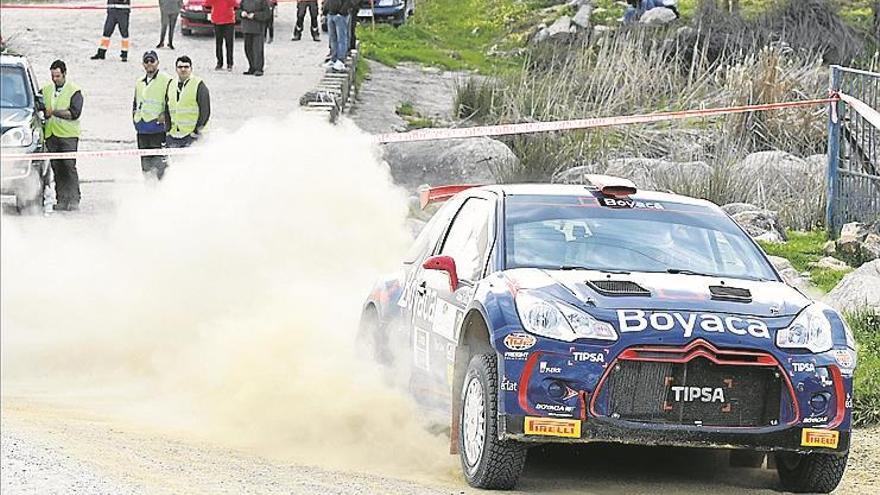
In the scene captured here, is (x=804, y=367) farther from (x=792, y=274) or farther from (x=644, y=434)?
(x=792, y=274)

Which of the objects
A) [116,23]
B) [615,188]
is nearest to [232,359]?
[615,188]

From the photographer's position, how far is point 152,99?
60.6ft

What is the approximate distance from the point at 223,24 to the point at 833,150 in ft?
51.0

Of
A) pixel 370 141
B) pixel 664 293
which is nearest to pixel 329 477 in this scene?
pixel 664 293

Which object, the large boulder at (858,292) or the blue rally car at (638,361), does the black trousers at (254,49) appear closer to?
the large boulder at (858,292)

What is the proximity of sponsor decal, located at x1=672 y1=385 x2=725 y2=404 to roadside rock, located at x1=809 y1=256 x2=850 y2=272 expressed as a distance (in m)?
7.71

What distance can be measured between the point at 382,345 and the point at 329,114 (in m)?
13.1

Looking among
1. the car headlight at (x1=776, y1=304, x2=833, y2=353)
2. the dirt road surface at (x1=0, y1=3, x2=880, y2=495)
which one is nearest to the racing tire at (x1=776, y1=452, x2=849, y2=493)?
the dirt road surface at (x1=0, y1=3, x2=880, y2=495)

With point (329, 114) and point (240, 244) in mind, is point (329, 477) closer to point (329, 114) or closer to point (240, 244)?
point (240, 244)

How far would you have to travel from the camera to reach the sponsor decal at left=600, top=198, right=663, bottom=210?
878cm

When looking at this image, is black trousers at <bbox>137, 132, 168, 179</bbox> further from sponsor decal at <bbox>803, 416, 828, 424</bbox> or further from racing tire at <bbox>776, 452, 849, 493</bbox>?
sponsor decal at <bbox>803, 416, 828, 424</bbox>

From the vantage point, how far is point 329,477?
7730 millimetres

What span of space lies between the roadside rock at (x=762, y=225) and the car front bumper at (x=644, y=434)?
9147mm

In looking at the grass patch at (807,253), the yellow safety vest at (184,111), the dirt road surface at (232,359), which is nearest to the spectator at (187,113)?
the yellow safety vest at (184,111)
